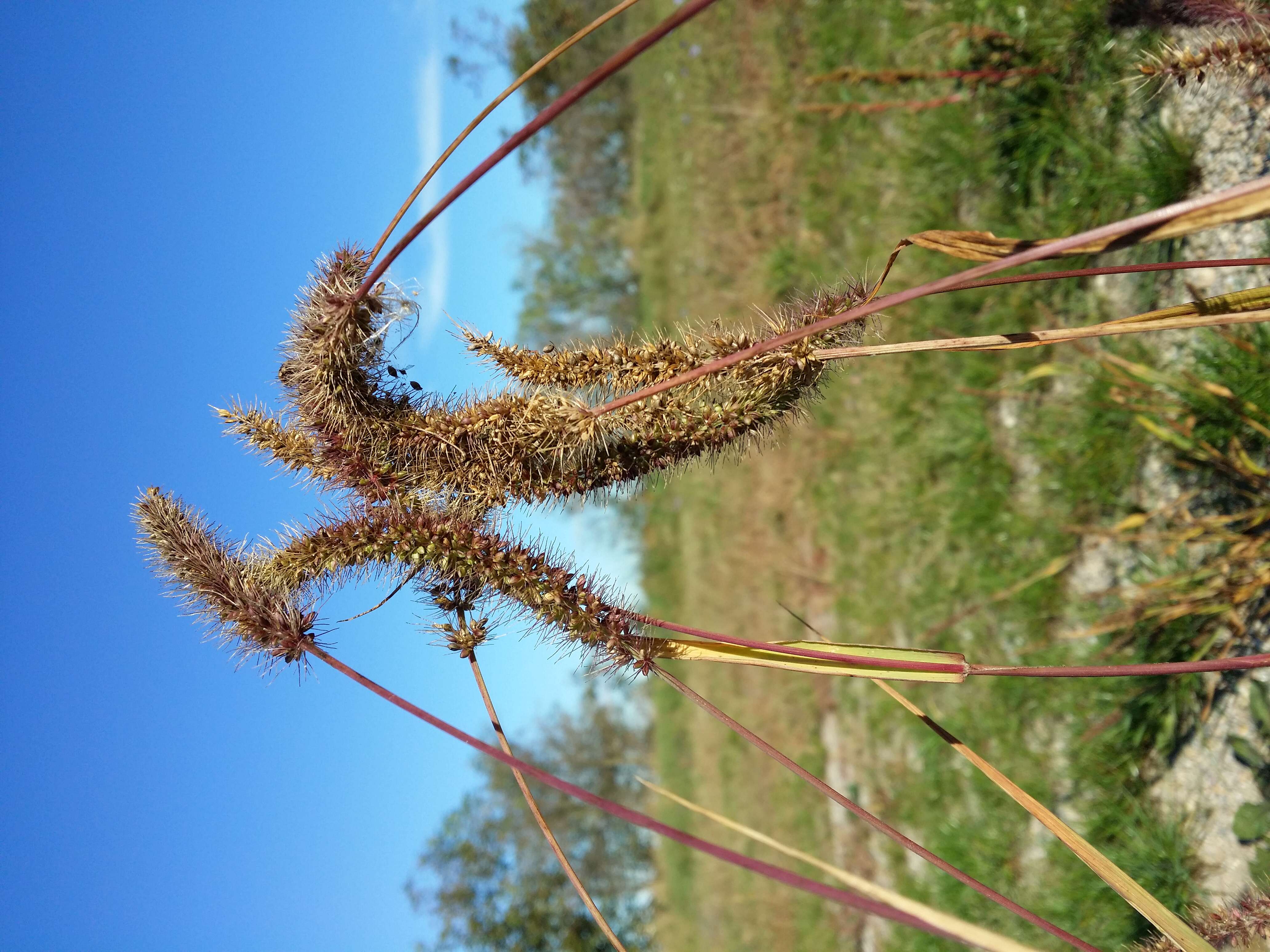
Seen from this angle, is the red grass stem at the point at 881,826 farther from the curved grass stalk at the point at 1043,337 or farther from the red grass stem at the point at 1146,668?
the curved grass stalk at the point at 1043,337

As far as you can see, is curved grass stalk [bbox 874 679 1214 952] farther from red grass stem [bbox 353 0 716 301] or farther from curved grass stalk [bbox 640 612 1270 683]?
red grass stem [bbox 353 0 716 301]

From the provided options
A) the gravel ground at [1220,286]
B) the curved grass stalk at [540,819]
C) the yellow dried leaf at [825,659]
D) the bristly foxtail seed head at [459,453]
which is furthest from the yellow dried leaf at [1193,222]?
the gravel ground at [1220,286]

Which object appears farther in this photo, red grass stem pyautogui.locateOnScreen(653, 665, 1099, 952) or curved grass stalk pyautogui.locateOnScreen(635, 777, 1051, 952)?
red grass stem pyautogui.locateOnScreen(653, 665, 1099, 952)

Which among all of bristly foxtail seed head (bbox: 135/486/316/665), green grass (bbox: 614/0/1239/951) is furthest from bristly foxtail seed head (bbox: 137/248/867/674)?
green grass (bbox: 614/0/1239/951)

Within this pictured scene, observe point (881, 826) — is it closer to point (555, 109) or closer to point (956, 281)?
point (956, 281)

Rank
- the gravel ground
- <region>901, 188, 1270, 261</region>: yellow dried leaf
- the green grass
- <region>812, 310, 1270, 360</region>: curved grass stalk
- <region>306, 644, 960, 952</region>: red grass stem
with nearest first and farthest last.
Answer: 1. <region>306, 644, 960, 952</region>: red grass stem
2. <region>901, 188, 1270, 261</region>: yellow dried leaf
3. <region>812, 310, 1270, 360</region>: curved grass stalk
4. the gravel ground
5. the green grass

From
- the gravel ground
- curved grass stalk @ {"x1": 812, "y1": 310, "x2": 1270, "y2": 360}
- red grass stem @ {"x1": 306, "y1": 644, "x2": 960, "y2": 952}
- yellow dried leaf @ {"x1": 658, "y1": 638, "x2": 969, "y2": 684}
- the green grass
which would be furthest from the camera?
the green grass
